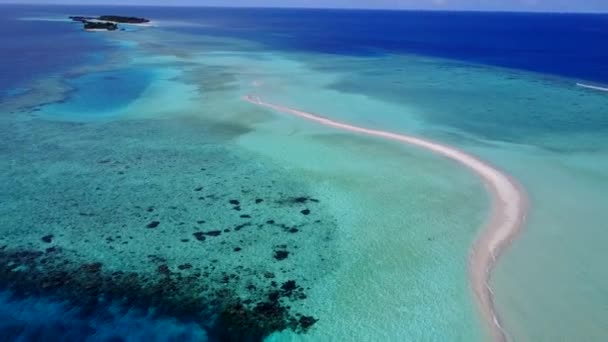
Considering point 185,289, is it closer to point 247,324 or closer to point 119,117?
point 247,324

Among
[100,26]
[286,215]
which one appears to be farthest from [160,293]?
[100,26]

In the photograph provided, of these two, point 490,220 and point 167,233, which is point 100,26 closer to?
point 167,233

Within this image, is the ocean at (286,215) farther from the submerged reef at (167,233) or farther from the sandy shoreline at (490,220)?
the sandy shoreline at (490,220)

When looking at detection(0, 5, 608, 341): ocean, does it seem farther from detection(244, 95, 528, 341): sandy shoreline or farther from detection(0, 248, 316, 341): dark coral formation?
Answer: detection(244, 95, 528, 341): sandy shoreline

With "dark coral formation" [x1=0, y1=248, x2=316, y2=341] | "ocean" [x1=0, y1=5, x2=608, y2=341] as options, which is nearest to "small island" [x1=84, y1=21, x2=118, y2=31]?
"ocean" [x1=0, y1=5, x2=608, y2=341]

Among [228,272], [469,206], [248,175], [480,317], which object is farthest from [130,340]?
[469,206]

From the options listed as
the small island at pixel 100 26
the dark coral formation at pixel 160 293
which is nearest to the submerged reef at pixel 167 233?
the dark coral formation at pixel 160 293
